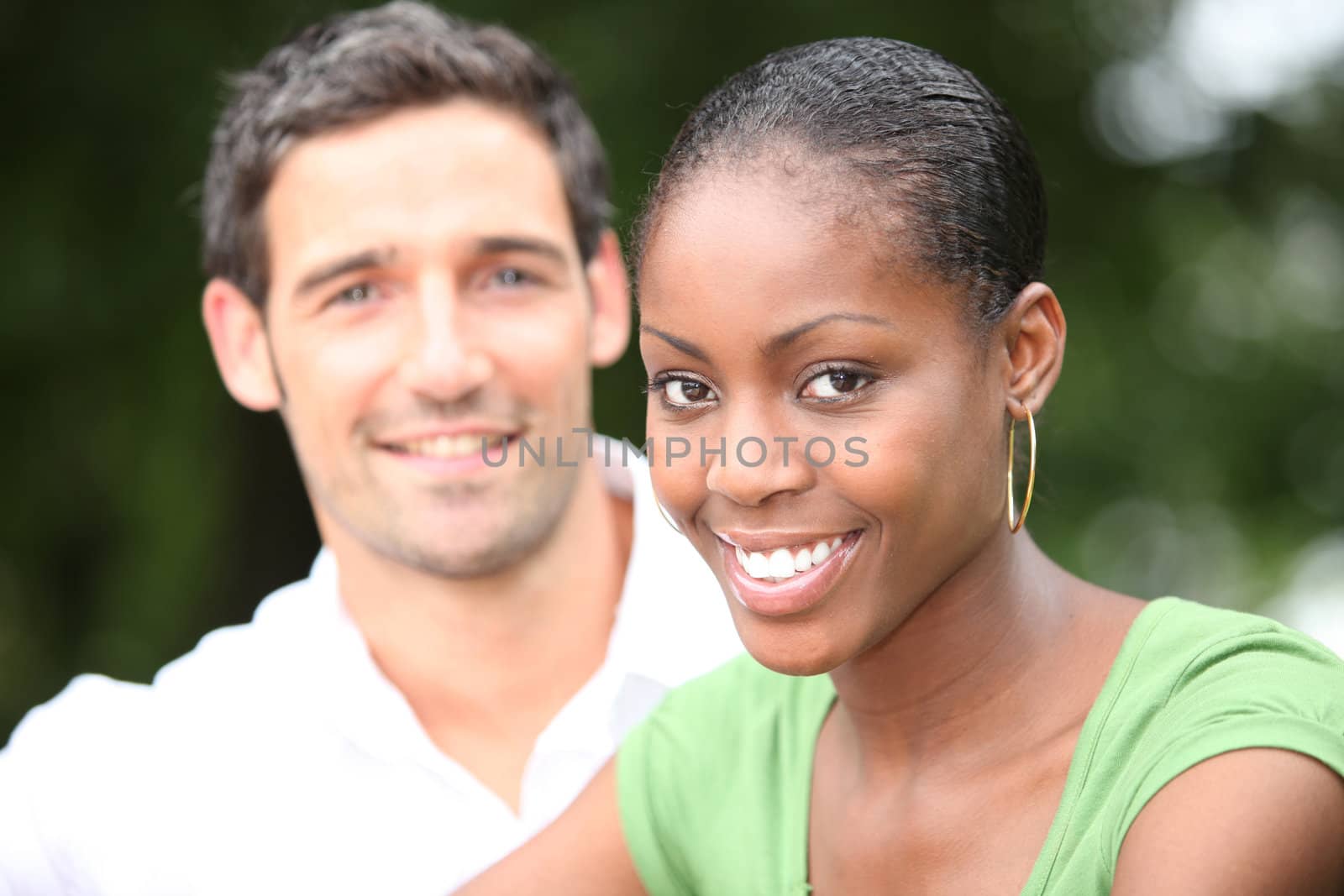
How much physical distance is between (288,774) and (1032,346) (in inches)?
78.0

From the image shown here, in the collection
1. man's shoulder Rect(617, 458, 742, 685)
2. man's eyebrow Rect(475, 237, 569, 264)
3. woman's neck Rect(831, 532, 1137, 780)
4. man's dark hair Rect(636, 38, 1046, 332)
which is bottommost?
man's shoulder Rect(617, 458, 742, 685)

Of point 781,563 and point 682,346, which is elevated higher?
point 682,346

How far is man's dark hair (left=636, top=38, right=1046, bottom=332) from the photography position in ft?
6.36

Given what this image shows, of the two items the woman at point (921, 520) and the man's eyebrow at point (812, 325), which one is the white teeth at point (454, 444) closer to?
the woman at point (921, 520)

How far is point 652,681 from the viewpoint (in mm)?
3410

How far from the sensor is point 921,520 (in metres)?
1.97

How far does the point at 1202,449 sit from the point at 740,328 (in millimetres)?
4733

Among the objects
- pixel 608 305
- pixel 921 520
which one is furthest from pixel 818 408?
pixel 608 305

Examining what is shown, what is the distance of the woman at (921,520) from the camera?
5.96ft

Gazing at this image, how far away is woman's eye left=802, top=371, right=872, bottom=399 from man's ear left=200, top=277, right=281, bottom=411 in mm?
2113

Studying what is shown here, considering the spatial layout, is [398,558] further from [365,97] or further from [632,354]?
[632,354]

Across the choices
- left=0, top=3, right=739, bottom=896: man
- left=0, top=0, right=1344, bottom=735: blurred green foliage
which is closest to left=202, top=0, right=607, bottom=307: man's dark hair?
left=0, top=3, right=739, bottom=896: man

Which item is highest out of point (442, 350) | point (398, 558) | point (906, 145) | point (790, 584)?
point (906, 145)

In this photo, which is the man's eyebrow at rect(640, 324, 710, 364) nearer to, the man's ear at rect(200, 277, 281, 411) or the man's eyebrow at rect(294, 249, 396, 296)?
the man's eyebrow at rect(294, 249, 396, 296)
